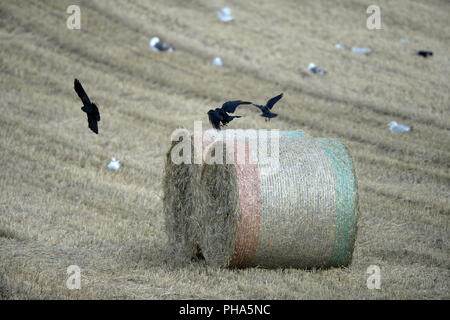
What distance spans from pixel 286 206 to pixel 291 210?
7 centimetres

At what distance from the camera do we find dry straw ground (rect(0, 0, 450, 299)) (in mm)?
6836

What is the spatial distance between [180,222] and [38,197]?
2838 mm

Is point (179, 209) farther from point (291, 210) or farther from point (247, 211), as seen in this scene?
point (291, 210)

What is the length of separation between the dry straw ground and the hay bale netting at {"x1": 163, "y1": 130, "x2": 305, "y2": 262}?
0.26 m

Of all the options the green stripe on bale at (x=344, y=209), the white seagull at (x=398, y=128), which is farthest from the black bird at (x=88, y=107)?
the white seagull at (x=398, y=128)

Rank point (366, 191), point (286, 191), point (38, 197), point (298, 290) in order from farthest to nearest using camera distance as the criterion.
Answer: point (366, 191) → point (38, 197) → point (286, 191) → point (298, 290)

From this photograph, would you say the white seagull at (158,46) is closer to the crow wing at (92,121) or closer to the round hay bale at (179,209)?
the round hay bale at (179,209)

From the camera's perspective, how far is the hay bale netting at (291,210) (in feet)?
22.3

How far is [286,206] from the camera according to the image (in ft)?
22.4

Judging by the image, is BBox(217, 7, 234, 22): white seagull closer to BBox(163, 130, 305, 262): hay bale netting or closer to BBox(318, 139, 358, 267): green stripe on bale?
BBox(163, 130, 305, 262): hay bale netting
